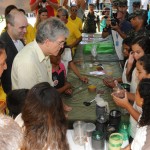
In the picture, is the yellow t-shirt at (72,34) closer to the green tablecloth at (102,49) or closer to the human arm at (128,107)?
the green tablecloth at (102,49)

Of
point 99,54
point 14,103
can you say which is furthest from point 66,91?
point 99,54

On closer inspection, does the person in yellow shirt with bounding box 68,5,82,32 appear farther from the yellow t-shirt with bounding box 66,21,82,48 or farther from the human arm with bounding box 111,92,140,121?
the human arm with bounding box 111,92,140,121

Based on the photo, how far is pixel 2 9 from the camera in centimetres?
379

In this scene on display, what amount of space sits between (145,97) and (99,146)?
1.65 feet

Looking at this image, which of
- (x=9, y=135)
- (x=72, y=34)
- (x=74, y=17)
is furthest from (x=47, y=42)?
(x=74, y=17)

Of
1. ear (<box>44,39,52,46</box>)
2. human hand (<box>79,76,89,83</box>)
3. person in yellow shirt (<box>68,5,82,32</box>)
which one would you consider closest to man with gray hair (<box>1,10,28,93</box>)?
ear (<box>44,39,52,46</box>)

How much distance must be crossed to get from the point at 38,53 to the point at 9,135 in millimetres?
1259

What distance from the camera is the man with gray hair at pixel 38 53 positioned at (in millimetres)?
1860

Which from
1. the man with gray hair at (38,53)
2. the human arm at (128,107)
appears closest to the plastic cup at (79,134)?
the human arm at (128,107)

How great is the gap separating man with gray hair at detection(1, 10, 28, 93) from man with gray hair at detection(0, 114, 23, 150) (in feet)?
5.64

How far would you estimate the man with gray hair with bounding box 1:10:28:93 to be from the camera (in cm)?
242

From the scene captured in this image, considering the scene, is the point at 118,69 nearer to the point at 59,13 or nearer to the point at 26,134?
the point at 59,13

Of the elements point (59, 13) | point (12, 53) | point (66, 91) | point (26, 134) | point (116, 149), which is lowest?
point (116, 149)

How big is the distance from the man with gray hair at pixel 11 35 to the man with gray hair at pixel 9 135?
1.72 m
